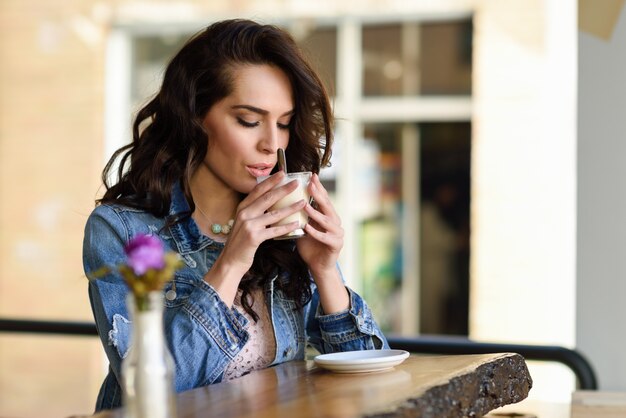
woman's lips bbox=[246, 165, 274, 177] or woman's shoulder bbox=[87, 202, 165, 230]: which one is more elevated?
woman's lips bbox=[246, 165, 274, 177]

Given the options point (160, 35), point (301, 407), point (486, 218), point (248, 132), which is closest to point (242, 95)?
point (248, 132)

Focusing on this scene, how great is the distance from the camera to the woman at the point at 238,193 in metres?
2.15

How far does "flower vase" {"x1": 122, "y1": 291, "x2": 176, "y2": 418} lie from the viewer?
1334 mm

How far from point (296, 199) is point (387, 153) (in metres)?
4.22

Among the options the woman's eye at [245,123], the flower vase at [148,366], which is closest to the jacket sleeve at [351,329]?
the woman's eye at [245,123]

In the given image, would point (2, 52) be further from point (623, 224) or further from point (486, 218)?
point (623, 224)

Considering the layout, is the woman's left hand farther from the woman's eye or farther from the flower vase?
the flower vase

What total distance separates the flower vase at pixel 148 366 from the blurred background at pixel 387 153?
13.5 ft

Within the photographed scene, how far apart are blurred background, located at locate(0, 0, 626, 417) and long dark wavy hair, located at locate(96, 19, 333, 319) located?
10.3 ft

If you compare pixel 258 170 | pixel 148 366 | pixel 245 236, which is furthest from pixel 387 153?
pixel 148 366

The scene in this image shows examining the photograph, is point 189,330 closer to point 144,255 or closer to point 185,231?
point 185,231

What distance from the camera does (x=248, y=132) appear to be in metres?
2.21

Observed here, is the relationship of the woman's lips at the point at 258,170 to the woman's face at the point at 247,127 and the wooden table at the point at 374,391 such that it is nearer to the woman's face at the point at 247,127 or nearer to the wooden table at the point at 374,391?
the woman's face at the point at 247,127

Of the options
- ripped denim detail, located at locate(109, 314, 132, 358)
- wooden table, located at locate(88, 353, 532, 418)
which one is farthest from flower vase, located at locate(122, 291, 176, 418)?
ripped denim detail, located at locate(109, 314, 132, 358)
